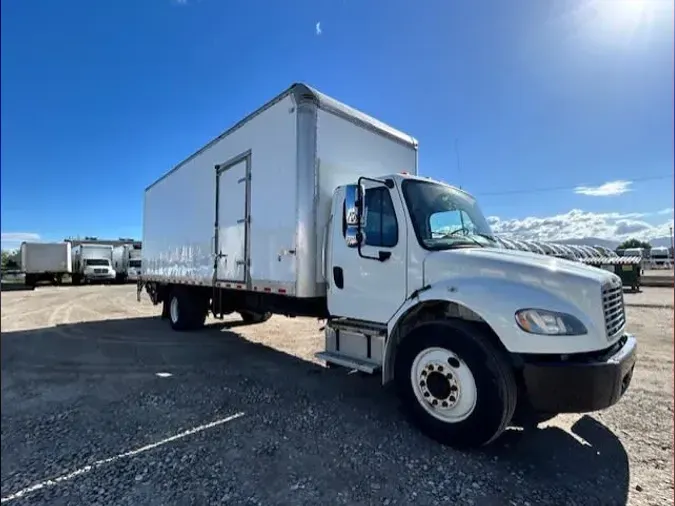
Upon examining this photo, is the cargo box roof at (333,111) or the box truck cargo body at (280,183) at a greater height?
the cargo box roof at (333,111)

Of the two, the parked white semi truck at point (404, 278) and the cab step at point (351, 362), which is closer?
the parked white semi truck at point (404, 278)

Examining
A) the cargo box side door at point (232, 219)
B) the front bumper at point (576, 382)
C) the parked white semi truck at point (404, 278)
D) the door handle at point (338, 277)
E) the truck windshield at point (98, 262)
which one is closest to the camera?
the front bumper at point (576, 382)

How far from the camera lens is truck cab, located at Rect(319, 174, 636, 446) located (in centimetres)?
292

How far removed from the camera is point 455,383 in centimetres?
326

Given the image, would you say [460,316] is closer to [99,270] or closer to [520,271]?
[520,271]

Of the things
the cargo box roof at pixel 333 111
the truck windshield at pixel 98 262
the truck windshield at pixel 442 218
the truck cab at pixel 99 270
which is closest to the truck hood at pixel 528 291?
the truck windshield at pixel 442 218

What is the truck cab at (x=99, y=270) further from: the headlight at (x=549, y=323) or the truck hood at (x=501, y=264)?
the headlight at (x=549, y=323)

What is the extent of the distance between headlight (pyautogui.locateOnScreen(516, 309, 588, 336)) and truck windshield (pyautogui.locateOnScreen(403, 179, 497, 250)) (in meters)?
1.05

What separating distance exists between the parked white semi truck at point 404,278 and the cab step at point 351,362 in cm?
2

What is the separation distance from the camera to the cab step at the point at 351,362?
404cm

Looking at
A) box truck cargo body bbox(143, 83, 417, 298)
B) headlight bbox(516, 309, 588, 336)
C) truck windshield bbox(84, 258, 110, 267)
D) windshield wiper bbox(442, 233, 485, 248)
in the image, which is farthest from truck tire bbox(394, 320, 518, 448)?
truck windshield bbox(84, 258, 110, 267)

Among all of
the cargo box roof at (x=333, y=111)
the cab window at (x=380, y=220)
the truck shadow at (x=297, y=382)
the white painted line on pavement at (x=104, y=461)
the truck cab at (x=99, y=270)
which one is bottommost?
the truck shadow at (x=297, y=382)

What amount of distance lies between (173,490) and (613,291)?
12.3 ft

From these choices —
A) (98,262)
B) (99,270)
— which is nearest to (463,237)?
(99,270)
